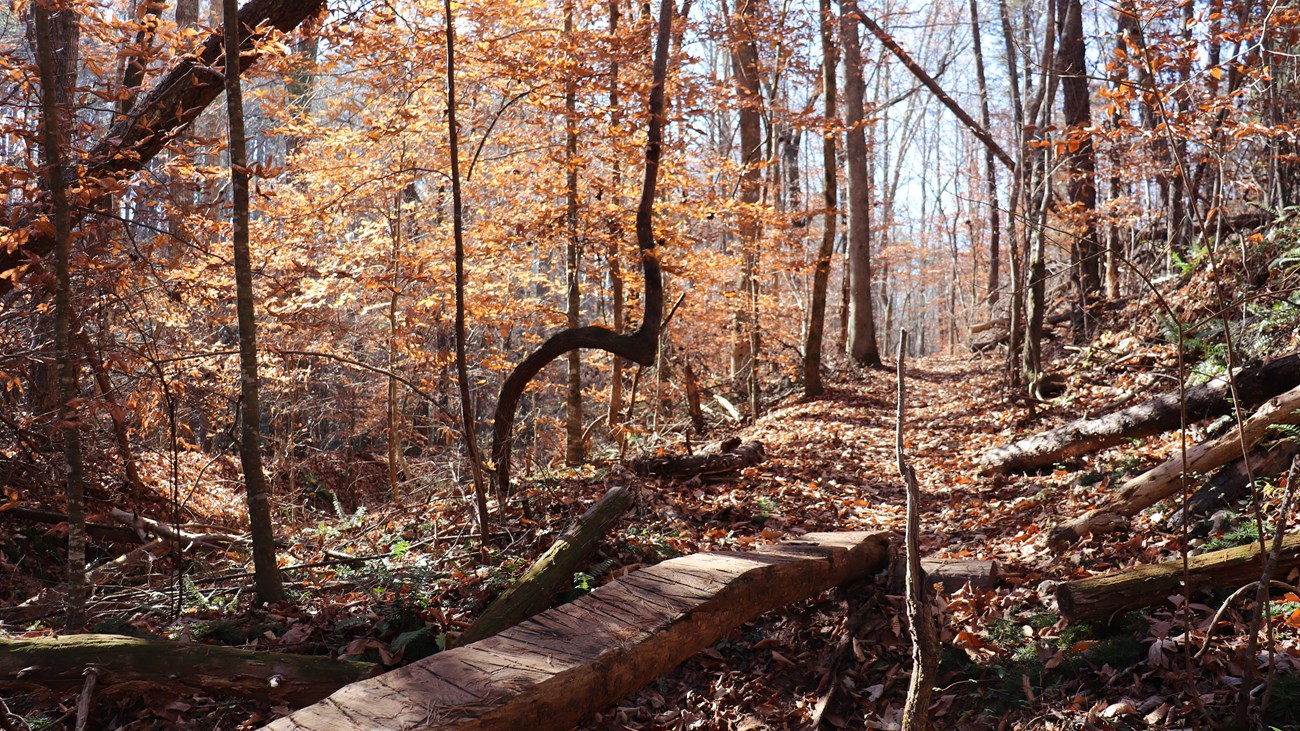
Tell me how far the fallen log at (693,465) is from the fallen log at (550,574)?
2544mm

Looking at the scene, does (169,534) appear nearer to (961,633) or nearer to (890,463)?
(961,633)

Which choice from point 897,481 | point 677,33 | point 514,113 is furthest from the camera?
point 677,33

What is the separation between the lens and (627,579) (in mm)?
4207

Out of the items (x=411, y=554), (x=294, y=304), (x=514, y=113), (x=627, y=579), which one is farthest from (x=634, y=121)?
(x=627, y=579)

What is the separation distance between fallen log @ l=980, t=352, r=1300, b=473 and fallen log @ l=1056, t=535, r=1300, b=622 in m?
1.97

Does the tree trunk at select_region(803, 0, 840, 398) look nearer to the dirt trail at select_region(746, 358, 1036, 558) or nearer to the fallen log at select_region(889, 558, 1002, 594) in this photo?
the dirt trail at select_region(746, 358, 1036, 558)

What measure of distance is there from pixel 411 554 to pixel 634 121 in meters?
5.47

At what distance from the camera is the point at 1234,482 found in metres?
4.75

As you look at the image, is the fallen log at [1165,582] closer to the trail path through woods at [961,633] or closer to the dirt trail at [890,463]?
the trail path through woods at [961,633]

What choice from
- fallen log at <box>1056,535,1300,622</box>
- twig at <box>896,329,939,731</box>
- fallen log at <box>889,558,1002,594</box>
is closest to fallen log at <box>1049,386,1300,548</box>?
fallen log at <box>889,558,1002,594</box>

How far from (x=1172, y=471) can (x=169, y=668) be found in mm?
5909

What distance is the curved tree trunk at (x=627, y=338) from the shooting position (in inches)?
269

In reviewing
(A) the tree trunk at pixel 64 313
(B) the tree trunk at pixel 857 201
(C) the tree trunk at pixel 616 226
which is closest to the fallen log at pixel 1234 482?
(C) the tree trunk at pixel 616 226

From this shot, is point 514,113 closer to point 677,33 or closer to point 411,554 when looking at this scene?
point 677,33
